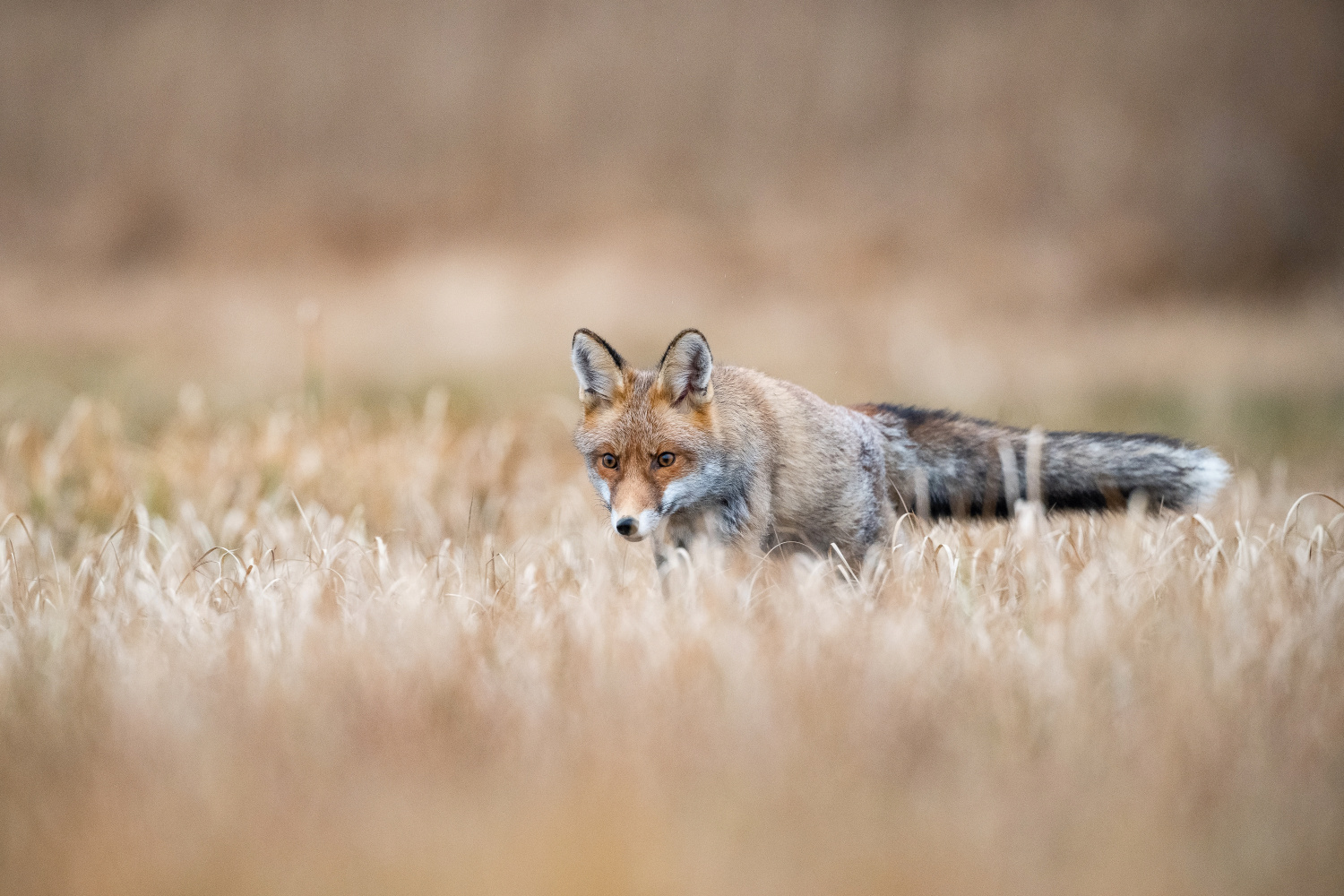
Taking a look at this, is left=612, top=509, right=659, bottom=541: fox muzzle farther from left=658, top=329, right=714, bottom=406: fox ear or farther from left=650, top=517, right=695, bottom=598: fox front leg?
left=658, top=329, right=714, bottom=406: fox ear

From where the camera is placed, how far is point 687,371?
12.6 ft

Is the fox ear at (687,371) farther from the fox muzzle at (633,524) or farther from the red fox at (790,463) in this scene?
the fox muzzle at (633,524)

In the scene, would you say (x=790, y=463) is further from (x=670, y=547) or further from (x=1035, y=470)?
(x=1035, y=470)

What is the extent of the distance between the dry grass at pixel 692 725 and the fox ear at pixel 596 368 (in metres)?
0.64

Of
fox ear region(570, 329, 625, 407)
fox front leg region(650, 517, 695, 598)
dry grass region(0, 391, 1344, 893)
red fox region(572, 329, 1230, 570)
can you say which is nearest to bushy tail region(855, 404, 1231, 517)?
red fox region(572, 329, 1230, 570)

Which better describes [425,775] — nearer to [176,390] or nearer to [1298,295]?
[176,390]

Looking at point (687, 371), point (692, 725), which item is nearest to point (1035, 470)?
point (687, 371)

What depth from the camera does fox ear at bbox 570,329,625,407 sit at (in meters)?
3.89

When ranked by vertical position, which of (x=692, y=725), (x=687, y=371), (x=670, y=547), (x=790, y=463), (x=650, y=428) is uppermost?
(x=687, y=371)

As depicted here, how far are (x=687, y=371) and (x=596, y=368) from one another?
36cm

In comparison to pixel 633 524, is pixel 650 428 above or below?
above

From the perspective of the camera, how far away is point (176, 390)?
10812 mm

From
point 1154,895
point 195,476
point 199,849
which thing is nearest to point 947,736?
point 1154,895

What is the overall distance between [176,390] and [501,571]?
8.00m
